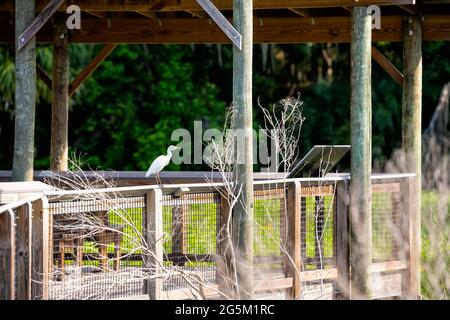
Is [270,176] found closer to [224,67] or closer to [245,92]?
[245,92]

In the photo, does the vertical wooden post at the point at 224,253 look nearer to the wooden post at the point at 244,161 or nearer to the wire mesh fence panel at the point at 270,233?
the wooden post at the point at 244,161

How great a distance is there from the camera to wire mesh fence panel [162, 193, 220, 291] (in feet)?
34.3

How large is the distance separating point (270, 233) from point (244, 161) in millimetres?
1078

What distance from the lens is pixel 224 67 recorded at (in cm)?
3175

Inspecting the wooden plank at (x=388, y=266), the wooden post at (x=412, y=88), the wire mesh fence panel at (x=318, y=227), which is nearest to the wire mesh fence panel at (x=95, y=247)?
the wire mesh fence panel at (x=318, y=227)

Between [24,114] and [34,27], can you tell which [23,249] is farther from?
[34,27]

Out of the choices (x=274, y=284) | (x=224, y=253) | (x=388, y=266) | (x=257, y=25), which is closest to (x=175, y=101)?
(x=257, y=25)

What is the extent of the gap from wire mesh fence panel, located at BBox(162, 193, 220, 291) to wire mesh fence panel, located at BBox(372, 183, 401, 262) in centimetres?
263

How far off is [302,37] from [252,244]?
5346mm

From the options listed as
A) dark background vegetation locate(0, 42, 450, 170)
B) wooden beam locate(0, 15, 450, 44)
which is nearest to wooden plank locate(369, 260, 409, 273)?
wooden beam locate(0, 15, 450, 44)

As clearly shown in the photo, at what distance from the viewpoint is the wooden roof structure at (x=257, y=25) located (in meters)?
14.6

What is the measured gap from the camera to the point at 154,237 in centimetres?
1021

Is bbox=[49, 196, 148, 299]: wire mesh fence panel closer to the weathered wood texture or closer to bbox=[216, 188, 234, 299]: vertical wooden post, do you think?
the weathered wood texture

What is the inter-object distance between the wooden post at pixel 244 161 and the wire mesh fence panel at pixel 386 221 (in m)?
2.30
